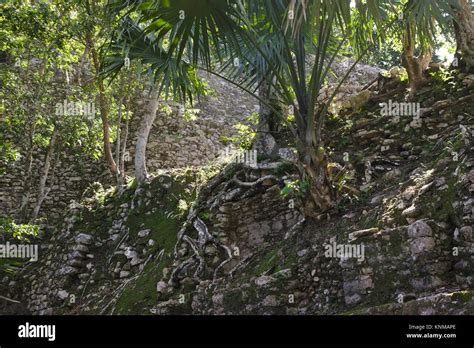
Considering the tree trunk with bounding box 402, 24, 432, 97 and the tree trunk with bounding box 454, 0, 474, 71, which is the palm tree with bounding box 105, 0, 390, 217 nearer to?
the tree trunk with bounding box 402, 24, 432, 97

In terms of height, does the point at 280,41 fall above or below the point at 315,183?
above

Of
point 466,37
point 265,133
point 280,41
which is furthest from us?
point 265,133

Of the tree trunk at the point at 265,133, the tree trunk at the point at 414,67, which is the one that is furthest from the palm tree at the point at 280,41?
the tree trunk at the point at 265,133

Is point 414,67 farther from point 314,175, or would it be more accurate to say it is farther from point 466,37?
point 314,175

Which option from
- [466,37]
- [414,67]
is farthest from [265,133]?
[466,37]

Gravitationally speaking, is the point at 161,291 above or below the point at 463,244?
below

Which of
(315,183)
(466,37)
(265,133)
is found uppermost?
(466,37)

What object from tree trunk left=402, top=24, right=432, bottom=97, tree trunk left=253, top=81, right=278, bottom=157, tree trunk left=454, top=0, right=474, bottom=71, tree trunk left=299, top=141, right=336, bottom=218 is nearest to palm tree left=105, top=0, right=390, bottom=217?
tree trunk left=299, top=141, right=336, bottom=218

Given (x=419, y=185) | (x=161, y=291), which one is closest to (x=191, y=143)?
(x=161, y=291)

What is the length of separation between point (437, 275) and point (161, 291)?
4.31 metres

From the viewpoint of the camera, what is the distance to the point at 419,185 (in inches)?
266

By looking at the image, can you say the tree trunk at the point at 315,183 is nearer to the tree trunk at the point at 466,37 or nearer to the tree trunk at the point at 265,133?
the tree trunk at the point at 265,133

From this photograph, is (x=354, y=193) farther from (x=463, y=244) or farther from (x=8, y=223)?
(x=8, y=223)

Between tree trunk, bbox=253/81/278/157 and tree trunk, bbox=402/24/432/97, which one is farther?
tree trunk, bbox=253/81/278/157
